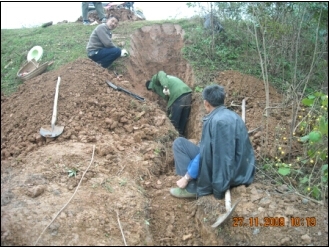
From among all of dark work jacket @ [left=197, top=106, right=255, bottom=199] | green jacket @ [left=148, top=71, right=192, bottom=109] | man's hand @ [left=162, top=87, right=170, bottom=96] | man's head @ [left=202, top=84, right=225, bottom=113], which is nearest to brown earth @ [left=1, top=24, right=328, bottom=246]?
dark work jacket @ [left=197, top=106, right=255, bottom=199]

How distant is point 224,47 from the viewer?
301 inches

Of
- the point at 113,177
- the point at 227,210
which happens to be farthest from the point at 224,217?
the point at 113,177

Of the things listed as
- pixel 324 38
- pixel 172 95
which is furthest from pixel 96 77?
pixel 324 38

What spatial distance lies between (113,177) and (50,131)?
1433mm

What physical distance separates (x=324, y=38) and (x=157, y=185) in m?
3.16

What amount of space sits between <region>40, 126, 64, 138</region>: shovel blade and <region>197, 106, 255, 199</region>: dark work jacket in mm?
2336

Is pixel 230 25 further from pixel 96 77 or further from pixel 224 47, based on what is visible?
pixel 96 77

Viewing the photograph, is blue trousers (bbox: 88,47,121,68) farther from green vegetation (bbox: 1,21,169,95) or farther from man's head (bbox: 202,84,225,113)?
man's head (bbox: 202,84,225,113)

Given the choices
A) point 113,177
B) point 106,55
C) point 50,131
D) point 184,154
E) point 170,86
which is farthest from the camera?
point 106,55

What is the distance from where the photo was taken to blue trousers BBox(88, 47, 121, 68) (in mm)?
7176

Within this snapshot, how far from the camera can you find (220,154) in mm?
3510
